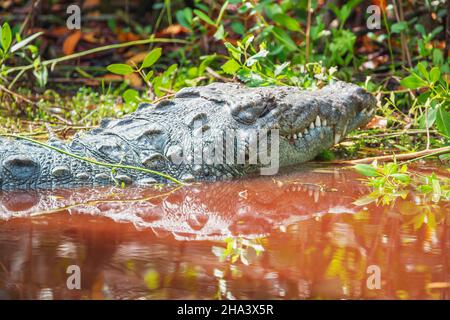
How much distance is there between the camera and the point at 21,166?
4664 millimetres

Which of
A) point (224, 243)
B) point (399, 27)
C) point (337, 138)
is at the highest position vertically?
point (399, 27)

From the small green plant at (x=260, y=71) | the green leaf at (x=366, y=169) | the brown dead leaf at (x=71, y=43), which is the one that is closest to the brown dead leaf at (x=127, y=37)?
the brown dead leaf at (x=71, y=43)

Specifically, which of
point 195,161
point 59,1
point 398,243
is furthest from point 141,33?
point 398,243

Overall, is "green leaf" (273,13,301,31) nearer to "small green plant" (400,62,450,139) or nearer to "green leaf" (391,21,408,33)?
"green leaf" (391,21,408,33)

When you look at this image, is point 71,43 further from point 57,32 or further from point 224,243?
point 224,243

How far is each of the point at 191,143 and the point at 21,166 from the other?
1.03 m

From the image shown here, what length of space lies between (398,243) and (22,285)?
62.5 inches

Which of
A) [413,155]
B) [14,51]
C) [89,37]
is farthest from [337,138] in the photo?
[89,37]

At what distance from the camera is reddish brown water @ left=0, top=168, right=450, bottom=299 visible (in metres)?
2.83

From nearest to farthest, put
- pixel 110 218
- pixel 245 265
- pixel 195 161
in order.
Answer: pixel 245 265
pixel 110 218
pixel 195 161

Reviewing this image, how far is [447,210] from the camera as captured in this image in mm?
3928

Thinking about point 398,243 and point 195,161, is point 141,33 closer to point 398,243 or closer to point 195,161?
point 195,161

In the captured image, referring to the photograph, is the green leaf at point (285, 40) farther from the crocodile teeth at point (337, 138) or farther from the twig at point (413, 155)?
the twig at point (413, 155)

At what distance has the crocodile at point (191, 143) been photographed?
15.4ft
